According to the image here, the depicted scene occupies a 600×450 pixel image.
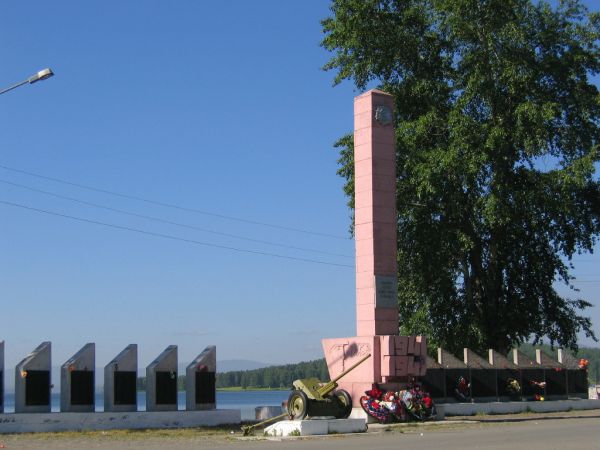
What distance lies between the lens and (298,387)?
85.9 ft

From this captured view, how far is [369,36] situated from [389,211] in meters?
14.5

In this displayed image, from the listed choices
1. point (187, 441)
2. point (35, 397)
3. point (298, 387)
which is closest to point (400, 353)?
point (298, 387)

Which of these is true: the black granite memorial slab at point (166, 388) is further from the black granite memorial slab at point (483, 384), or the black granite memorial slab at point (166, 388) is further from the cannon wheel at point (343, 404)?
the black granite memorial slab at point (483, 384)

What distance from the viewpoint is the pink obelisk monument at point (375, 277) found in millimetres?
29188

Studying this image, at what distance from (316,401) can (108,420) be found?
6.41 metres

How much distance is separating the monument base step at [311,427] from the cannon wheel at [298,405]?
1070mm

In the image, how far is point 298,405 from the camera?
2573cm

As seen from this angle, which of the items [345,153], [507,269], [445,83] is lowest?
[507,269]

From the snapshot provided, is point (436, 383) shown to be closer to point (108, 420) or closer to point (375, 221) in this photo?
point (375, 221)

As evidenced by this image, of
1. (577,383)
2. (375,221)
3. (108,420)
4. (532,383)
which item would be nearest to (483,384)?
(532,383)

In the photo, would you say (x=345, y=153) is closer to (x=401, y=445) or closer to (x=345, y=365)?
(x=345, y=365)

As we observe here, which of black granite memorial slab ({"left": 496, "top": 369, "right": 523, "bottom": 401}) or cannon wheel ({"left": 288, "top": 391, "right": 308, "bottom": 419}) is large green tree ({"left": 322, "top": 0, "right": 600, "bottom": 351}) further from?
cannon wheel ({"left": 288, "top": 391, "right": 308, "bottom": 419})

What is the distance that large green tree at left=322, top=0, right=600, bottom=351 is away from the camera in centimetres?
3938

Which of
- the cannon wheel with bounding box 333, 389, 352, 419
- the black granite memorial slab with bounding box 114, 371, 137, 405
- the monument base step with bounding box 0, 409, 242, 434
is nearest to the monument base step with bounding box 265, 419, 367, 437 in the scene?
the cannon wheel with bounding box 333, 389, 352, 419
